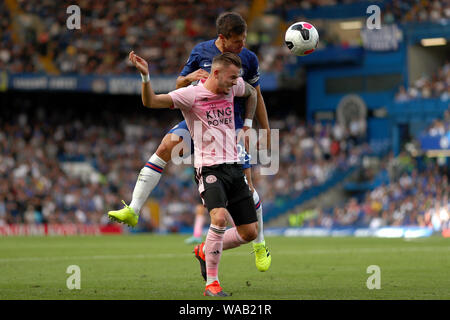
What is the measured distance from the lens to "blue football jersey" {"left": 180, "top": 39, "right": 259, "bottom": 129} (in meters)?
9.34

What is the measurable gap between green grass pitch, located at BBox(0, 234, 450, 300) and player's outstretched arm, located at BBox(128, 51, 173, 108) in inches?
71.6

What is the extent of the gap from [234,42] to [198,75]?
531 mm

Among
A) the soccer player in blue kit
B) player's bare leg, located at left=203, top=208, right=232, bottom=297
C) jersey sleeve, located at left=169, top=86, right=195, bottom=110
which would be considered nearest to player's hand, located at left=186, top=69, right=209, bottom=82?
the soccer player in blue kit

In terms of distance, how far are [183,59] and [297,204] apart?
8.89 meters

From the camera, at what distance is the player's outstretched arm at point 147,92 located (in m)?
7.66

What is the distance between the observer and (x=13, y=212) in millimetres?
32125

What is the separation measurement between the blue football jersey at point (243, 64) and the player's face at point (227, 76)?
47.8 inches

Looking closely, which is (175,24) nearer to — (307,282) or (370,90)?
(370,90)

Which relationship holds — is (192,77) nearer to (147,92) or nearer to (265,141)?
(147,92)

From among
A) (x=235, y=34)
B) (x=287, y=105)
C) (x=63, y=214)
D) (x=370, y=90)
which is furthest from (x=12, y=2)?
(x=235, y=34)

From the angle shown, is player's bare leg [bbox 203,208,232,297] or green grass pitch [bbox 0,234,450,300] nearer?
player's bare leg [bbox 203,208,232,297]

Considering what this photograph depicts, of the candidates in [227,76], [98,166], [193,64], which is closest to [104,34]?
[98,166]

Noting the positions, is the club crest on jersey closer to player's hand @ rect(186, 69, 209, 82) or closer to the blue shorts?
the blue shorts
